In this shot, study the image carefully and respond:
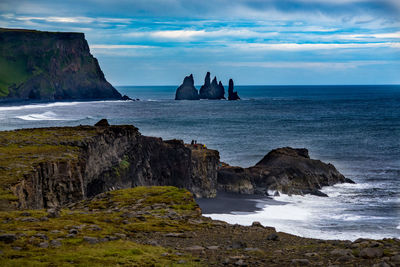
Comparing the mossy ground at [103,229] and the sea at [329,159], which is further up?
the mossy ground at [103,229]

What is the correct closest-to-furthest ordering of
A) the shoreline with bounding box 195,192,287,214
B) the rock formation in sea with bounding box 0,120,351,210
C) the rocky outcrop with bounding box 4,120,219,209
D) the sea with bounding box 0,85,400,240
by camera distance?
the rock formation in sea with bounding box 0,120,351,210
the rocky outcrop with bounding box 4,120,219,209
the sea with bounding box 0,85,400,240
the shoreline with bounding box 195,192,287,214

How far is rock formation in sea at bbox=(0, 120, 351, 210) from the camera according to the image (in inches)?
757

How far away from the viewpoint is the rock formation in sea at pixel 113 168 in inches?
757

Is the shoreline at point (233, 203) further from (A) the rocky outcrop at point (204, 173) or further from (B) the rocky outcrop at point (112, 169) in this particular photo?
(B) the rocky outcrop at point (112, 169)

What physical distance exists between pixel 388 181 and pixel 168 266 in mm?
45365

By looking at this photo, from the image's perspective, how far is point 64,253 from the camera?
1162cm

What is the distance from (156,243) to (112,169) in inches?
576

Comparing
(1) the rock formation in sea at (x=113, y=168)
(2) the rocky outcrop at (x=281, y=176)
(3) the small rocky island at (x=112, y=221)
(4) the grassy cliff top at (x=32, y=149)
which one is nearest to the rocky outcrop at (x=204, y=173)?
(1) the rock formation in sea at (x=113, y=168)

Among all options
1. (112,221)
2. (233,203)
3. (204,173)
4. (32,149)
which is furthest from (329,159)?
(112,221)

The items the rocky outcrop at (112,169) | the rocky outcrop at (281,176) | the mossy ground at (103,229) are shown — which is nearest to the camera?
the mossy ground at (103,229)

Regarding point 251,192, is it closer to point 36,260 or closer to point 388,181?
point 388,181

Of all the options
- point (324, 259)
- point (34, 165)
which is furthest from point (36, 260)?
point (34, 165)

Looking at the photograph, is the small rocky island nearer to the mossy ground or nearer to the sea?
the mossy ground

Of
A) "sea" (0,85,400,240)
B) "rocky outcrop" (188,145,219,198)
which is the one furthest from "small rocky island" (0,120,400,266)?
"sea" (0,85,400,240)
